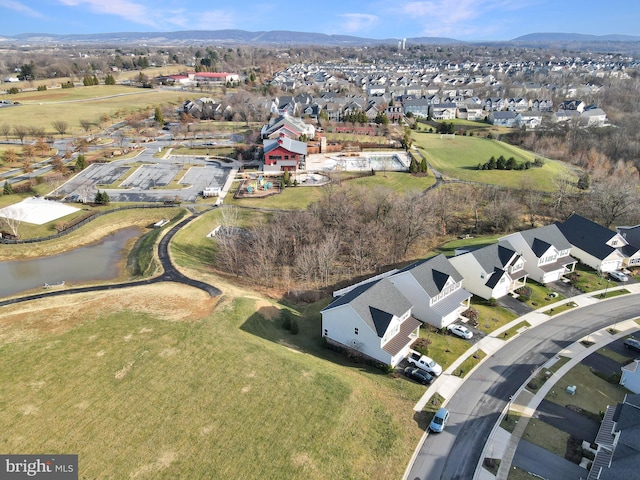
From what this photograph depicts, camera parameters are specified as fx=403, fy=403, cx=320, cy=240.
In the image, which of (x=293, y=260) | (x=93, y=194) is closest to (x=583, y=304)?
(x=293, y=260)

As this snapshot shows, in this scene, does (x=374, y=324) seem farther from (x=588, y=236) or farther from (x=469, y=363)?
(x=588, y=236)

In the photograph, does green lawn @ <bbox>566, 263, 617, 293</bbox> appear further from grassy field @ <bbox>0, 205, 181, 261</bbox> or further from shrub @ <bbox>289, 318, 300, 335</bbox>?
grassy field @ <bbox>0, 205, 181, 261</bbox>

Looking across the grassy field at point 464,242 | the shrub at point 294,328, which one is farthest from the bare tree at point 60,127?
the grassy field at point 464,242

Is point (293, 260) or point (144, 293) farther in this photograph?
point (293, 260)

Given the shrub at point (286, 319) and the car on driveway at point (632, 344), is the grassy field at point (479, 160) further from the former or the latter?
the shrub at point (286, 319)

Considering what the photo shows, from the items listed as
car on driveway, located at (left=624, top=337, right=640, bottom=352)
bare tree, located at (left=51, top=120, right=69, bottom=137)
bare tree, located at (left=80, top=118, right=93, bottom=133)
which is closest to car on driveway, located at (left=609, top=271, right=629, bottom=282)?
car on driveway, located at (left=624, top=337, right=640, bottom=352)

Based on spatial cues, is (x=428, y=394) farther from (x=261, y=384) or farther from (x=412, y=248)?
(x=412, y=248)

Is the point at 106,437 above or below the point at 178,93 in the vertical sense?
below
